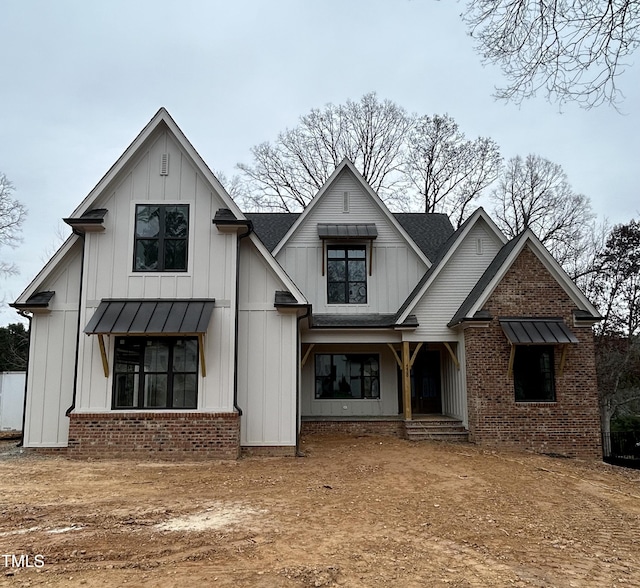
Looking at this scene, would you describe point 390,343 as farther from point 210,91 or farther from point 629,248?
point 629,248

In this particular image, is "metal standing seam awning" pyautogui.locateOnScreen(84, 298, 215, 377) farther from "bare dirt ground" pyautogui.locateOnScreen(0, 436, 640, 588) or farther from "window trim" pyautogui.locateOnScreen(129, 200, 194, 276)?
"bare dirt ground" pyautogui.locateOnScreen(0, 436, 640, 588)

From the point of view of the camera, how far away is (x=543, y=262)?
521 inches

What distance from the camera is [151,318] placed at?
10453 mm

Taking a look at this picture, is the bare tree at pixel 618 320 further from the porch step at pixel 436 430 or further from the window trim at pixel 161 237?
the window trim at pixel 161 237

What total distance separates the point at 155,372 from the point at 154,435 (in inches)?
51.1

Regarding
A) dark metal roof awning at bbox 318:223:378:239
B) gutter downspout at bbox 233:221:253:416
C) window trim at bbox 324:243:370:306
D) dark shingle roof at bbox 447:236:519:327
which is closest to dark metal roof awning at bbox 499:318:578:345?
dark shingle roof at bbox 447:236:519:327

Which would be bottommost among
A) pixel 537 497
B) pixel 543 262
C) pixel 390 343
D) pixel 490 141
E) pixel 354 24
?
pixel 537 497

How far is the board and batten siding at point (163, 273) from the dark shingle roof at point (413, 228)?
6.04 meters

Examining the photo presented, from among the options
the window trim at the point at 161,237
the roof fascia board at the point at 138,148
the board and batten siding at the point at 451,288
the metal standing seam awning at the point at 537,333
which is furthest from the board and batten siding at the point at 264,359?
the metal standing seam awning at the point at 537,333

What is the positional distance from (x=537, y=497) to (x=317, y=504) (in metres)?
3.62

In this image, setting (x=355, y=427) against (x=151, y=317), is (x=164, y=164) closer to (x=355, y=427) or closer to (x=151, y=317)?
(x=151, y=317)

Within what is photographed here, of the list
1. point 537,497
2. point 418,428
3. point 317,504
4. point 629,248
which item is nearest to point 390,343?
point 418,428

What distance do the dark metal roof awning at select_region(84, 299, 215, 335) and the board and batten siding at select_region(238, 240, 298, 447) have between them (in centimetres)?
107

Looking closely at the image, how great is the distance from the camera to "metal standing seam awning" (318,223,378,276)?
15664mm
